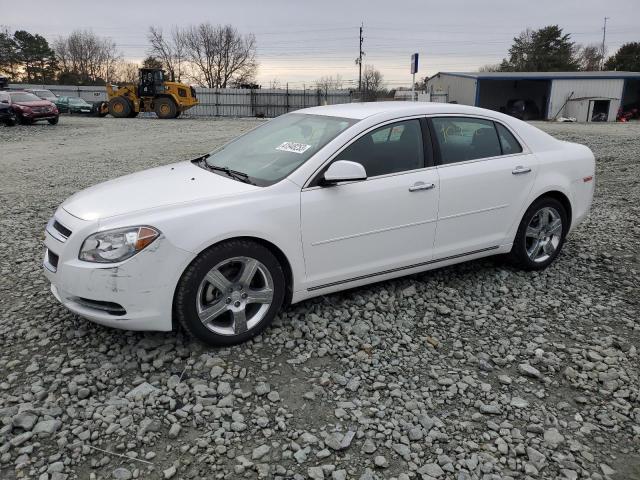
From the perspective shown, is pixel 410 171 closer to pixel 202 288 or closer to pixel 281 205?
pixel 281 205

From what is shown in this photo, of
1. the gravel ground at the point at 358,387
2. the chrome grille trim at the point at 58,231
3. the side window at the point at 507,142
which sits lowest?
the gravel ground at the point at 358,387

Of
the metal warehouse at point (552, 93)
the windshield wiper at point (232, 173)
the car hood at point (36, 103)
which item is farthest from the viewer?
the metal warehouse at point (552, 93)

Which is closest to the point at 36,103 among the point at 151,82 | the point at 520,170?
the point at 151,82

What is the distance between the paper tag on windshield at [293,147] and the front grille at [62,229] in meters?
1.65

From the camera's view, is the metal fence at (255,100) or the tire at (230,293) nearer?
the tire at (230,293)

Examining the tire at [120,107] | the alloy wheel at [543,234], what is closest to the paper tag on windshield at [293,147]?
the alloy wheel at [543,234]

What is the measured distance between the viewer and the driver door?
12.2 feet

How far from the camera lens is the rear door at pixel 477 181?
4266mm

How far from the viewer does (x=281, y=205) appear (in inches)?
139

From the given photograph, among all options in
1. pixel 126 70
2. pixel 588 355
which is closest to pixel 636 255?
pixel 588 355

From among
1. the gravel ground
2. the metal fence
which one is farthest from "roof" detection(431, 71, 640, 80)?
the gravel ground

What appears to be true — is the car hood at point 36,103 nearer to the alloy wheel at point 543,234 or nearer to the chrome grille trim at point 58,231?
the chrome grille trim at point 58,231

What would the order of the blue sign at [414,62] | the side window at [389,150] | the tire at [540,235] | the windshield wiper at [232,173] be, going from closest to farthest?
the windshield wiper at [232,173] → the side window at [389,150] → the tire at [540,235] → the blue sign at [414,62]

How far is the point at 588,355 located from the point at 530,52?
68621mm
